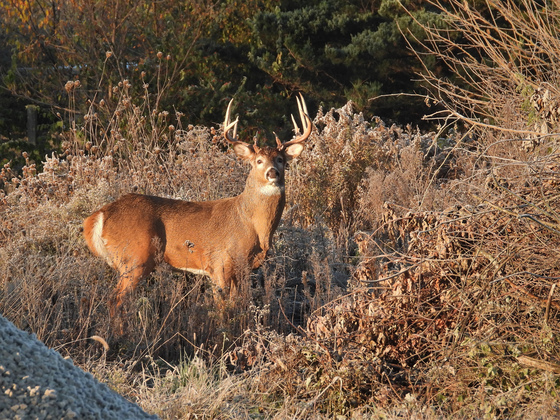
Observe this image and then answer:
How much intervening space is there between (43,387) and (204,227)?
12.8 ft

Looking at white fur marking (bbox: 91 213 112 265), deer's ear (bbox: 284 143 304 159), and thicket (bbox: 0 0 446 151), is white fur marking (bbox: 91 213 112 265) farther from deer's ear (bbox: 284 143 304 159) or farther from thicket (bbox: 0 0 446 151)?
thicket (bbox: 0 0 446 151)

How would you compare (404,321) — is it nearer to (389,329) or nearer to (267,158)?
(389,329)

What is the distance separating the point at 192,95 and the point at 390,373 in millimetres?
10452

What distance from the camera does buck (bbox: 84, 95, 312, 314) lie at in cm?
640

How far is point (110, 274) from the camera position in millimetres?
6559

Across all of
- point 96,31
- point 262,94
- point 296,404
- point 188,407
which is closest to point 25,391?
point 188,407

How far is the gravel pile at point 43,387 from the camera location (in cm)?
270

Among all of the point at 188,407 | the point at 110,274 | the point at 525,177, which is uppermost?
the point at 525,177

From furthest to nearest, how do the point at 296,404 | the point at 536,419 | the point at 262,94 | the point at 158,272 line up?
the point at 262,94 < the point at 158,272 < the point at 296,404 < the point at 536,419

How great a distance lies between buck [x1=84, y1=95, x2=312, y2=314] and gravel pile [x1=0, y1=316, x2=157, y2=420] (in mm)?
3294

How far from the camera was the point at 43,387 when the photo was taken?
279cm

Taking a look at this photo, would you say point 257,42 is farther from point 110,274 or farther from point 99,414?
point 99,414

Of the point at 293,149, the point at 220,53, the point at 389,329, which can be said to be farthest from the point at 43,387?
the point at 220,53

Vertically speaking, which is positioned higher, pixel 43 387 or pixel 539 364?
pixel 43 387
